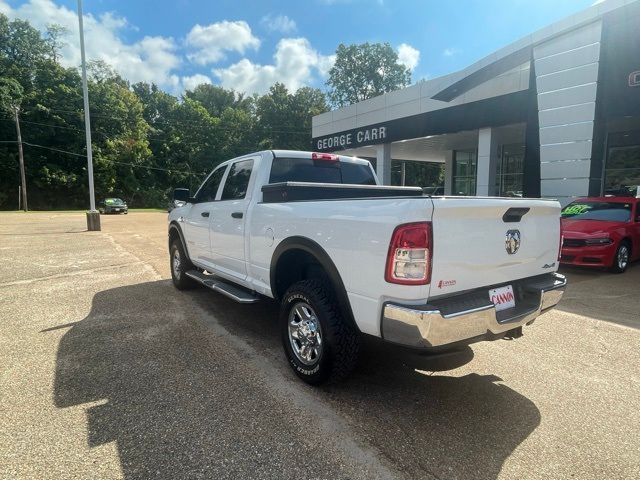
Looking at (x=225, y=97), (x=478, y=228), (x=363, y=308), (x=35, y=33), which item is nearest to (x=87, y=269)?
(x=363, y=308)

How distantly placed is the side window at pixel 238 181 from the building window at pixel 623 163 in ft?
48.8

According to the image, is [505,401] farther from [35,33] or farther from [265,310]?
[35,33]

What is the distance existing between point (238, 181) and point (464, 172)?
19.9 metres

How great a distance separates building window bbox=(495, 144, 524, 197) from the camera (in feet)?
64.7

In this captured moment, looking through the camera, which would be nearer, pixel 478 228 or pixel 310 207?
pixel 478 228

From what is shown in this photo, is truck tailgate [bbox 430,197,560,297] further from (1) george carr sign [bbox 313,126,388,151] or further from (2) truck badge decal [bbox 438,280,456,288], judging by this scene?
(1) george carr sign [bbox 313,126,388,151]

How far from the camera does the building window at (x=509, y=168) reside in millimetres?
19719

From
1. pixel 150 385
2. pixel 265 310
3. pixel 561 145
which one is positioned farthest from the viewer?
pixel 561 145

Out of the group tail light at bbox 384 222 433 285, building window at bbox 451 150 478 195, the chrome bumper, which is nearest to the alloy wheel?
the chrome bumper

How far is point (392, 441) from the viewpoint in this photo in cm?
251

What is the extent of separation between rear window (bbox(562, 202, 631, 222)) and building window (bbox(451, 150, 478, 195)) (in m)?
12.7

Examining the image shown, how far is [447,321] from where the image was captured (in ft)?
7.91

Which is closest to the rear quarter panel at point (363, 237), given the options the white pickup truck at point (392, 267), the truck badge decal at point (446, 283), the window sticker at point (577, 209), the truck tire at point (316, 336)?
the white pickup truck at point (392, 267)

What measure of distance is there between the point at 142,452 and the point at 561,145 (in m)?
12.6
